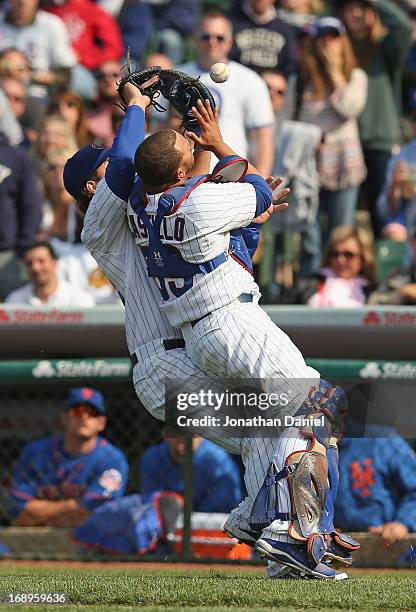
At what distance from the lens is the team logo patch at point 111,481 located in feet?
24.0

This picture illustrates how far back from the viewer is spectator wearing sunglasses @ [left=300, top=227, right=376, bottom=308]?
27.3ft

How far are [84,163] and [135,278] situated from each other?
0.56 m

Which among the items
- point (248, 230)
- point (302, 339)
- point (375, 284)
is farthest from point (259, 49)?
point (248, 230)

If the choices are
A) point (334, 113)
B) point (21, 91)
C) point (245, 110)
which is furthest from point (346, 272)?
point (21, 91)

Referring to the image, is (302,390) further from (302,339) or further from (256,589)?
(302,339)

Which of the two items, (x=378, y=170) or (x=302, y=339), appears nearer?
(x=302, y=339)

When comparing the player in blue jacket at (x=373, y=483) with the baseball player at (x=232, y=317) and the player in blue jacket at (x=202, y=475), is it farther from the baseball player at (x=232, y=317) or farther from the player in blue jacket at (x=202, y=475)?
the baseball player at (x=232, y=317)

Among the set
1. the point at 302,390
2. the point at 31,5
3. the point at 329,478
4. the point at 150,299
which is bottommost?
the point at 329,478

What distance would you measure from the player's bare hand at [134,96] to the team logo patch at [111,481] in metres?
3.02

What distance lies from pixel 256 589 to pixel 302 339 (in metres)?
3.02

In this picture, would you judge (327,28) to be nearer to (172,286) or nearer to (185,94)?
(185,94)

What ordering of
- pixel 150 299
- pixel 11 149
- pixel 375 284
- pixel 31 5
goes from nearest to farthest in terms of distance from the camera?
pixel 150 299 → pixel 375 284 → pixel 11 149 → pixel 31 5

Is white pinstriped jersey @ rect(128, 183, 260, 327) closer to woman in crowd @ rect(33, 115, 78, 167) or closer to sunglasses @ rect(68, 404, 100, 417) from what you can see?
sunglasses @ rect(68, 404, 100, 417)

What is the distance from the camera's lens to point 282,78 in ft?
32.8
